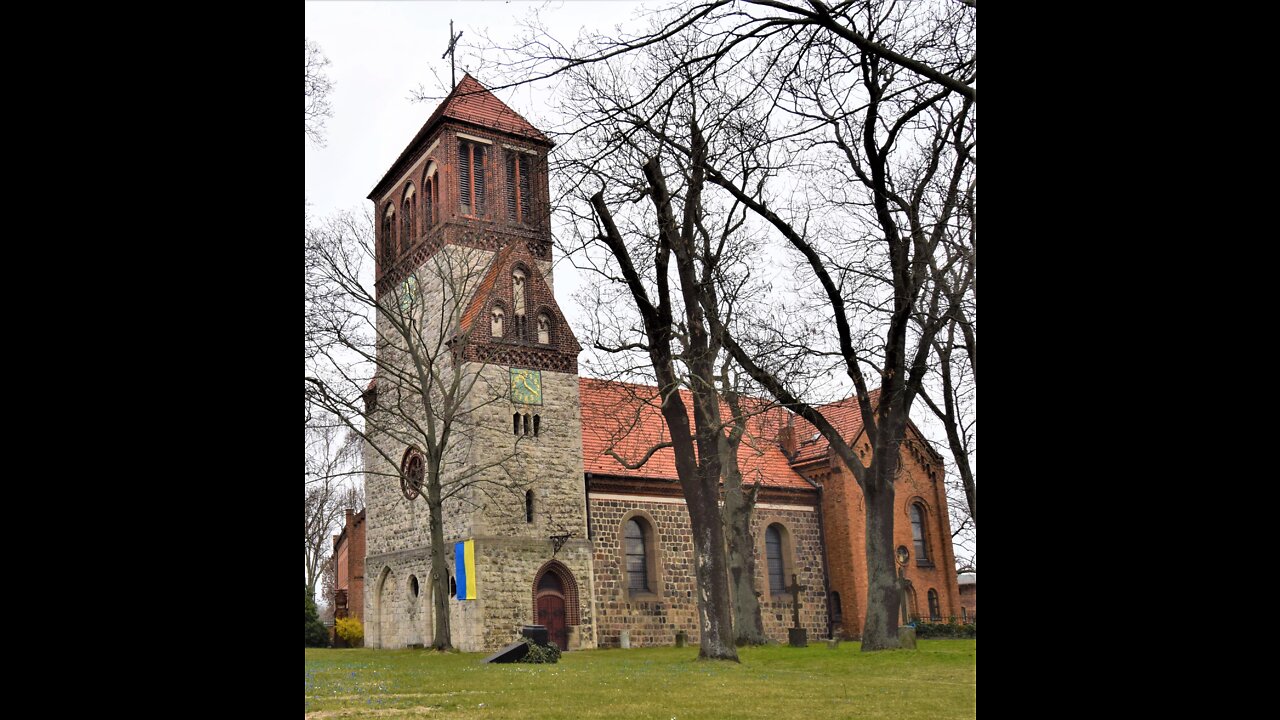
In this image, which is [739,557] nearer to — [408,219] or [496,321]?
[496,321]

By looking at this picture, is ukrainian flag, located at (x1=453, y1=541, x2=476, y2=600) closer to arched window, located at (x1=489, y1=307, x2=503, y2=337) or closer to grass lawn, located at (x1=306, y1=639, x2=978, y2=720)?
arched window, located at (x1=489, y1=307, x2=503, y2=337)

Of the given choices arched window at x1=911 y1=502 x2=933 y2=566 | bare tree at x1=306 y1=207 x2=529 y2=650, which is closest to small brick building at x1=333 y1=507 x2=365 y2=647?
bare tree at x1=306 y1=207 x2=529 y2=650

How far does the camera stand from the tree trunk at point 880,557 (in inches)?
693

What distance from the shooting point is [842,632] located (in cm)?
→ 3356

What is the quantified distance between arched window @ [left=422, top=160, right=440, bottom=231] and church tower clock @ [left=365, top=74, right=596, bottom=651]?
0.16ft

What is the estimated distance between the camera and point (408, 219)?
1356 inches

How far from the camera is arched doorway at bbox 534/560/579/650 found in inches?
1142

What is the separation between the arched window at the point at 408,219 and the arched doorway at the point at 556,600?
11852mm

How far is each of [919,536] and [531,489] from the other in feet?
45.4

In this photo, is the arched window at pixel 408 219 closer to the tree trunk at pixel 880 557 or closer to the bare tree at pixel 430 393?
the bare tree at pixel 430 393
